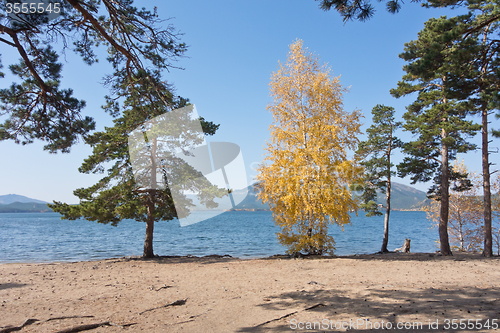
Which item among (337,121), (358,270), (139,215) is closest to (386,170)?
(337,121)

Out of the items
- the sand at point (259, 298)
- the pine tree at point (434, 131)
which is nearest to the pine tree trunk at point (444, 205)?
the pine tree at point (434, 131)

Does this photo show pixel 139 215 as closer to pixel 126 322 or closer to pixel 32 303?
pixel 32 303

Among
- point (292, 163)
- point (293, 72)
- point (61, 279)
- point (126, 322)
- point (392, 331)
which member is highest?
point (293, 72)

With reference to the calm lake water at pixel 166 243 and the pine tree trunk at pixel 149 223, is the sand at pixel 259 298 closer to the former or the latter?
the pine tree trunk at pixel 149 223

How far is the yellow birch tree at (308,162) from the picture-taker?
13.0 m

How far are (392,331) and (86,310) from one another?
→ 612 centimetres

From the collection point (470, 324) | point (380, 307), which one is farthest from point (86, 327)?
point (470, 324)

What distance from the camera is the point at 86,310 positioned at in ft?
19.6
